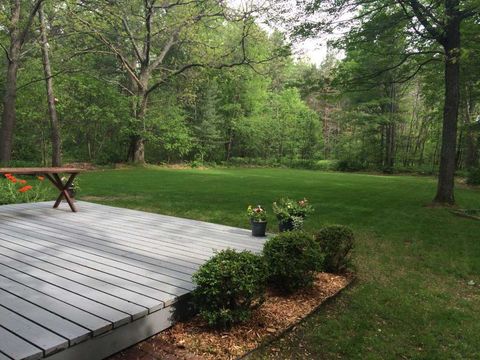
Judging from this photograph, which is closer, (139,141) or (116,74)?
(139,141)

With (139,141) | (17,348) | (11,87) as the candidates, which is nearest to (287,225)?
(17,348)

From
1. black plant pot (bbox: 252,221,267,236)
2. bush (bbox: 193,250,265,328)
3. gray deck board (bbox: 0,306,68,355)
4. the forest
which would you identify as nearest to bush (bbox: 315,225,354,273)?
black plant pot (bbox: 252,221,267,236)

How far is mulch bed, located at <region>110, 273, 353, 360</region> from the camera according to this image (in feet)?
7.20

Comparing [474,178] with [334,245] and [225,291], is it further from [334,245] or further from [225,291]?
[225,291]

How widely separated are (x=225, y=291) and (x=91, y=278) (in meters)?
1.13

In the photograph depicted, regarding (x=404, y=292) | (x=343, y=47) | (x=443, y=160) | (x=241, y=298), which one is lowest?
(x=404, y=292)

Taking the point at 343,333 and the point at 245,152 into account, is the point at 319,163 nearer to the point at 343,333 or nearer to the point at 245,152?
the point at 245,152

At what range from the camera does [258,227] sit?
15.8 feet

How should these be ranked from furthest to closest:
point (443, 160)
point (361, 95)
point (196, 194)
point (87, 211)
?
1. point (361, 95)
2. point (196, 194)
3. point (443, 160)
4. point (87, 211)

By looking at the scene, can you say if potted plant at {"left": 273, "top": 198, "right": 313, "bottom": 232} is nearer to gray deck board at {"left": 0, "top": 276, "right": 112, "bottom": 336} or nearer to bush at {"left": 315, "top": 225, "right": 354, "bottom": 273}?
bush at {"left": 315, "top": 225, "right": 354, "bottom": 273}

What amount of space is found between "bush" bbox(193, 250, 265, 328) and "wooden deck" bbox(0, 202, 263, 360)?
214 mm

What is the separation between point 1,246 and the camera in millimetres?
3725

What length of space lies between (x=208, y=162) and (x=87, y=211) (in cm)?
1758

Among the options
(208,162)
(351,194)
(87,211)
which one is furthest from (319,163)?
(87,211)
